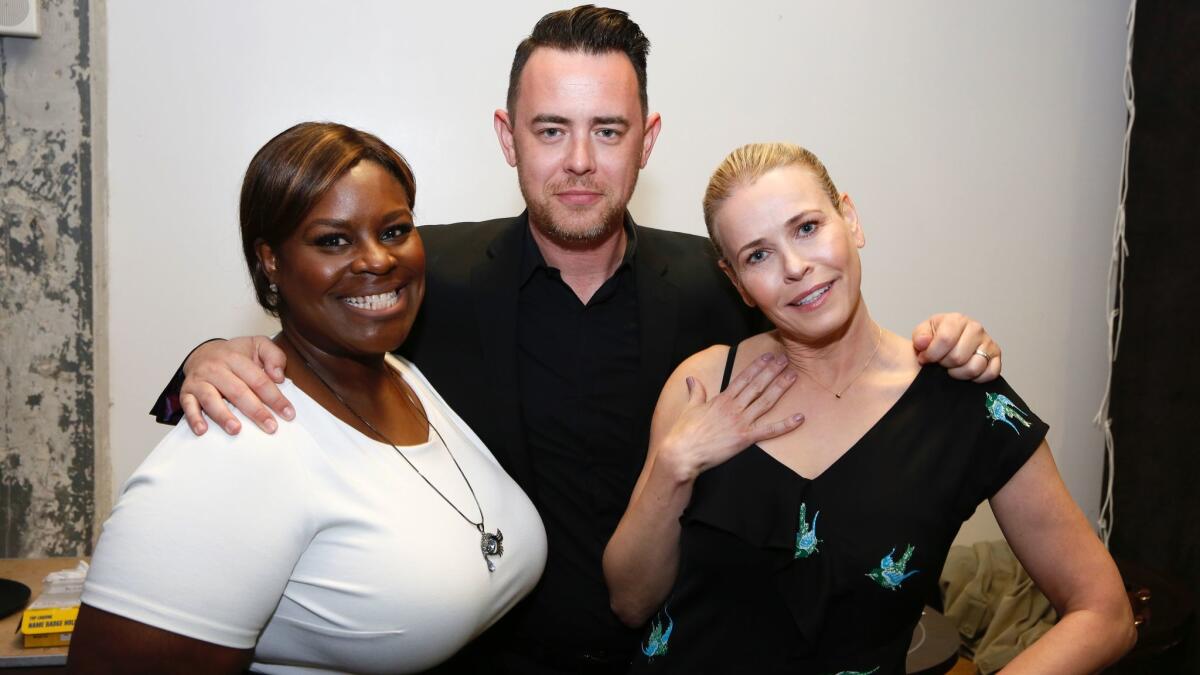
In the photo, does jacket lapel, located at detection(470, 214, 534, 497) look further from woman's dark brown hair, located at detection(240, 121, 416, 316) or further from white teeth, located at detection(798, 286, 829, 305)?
white teeth, located at detection(798, 286, 829, 305)

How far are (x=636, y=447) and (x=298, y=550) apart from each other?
2.84 ft

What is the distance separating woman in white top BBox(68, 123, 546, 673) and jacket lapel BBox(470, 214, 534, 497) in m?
0.20

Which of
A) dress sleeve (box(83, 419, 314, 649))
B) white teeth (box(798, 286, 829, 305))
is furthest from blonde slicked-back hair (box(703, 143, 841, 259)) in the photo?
dress sleeve (box(83, 419, 314, 649))

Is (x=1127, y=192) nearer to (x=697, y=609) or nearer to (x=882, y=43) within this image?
(x=882, y=43)

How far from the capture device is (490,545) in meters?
1.71

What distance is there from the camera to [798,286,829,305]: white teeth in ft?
5.47

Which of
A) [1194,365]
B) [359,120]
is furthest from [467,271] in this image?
[1194,365]

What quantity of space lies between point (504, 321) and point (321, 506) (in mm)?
752

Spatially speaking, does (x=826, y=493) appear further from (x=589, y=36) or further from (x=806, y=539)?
(x=589, y=36)

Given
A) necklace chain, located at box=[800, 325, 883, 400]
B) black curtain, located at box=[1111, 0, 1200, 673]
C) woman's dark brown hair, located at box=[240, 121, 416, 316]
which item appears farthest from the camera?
black curtain, located at box=[1111, 0, 1200, 673]

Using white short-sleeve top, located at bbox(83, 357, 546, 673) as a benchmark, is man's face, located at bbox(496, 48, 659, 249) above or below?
above

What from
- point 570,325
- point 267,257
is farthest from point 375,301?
point 570,325

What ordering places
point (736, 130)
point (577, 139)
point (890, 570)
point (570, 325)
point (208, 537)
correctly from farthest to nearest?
point (736, 130) → point (570, 325) → point (577, 139) → point (890, 570) → point (208, 537)

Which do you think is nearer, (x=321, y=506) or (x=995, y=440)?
(x=321, y=506)
